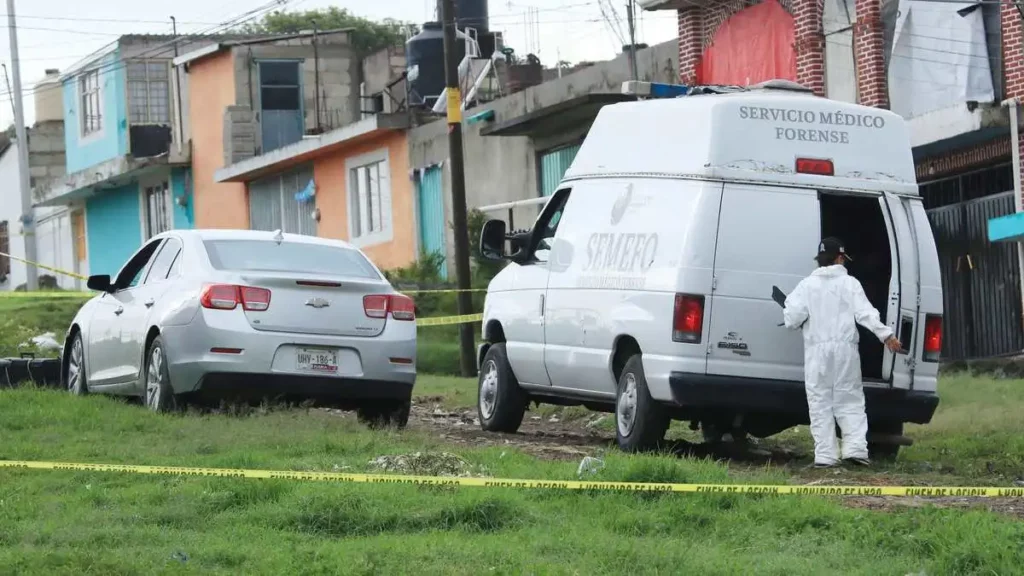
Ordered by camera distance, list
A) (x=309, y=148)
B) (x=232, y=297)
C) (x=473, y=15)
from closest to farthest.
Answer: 1. (x=232, y=297)
2. (x=309, y=148)
3. (x=473, y=15)

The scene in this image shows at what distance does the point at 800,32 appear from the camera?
25.2m

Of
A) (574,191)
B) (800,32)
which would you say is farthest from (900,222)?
(800,32)

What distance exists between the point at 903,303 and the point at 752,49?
1552cm

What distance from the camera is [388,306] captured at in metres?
13.3

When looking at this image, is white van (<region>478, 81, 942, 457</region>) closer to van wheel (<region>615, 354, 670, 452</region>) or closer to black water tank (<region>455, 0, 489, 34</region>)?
van wheel (<region>615, 354, 670, 452</region>)

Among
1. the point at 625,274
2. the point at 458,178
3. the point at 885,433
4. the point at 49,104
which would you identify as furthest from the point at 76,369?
the point at 49,104

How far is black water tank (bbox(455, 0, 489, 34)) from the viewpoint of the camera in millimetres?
38603

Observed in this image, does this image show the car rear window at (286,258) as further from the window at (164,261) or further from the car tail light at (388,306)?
the window at (164,261)

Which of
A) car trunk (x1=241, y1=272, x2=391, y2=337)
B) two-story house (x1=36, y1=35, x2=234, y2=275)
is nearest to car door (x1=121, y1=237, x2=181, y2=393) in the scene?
car trunk (x1=241, y1=272, x2=391, y2=337)

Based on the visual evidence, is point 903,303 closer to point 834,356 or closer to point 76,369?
point 834,356

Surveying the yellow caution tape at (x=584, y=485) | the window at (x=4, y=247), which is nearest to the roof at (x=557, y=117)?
the yellow caution tape at (x=584, y=485)

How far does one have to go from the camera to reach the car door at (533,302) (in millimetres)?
13500

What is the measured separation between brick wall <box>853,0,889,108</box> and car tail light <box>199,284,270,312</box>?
13.1m

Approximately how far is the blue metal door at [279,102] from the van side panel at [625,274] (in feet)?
101
